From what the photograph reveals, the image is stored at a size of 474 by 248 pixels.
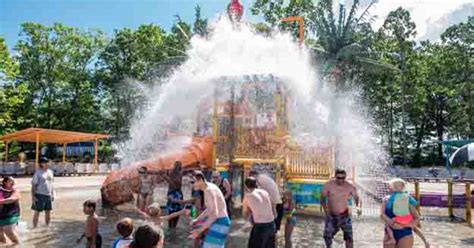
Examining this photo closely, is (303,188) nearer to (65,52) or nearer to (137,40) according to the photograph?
(137,40)

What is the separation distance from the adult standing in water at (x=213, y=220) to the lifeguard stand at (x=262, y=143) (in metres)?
6.86

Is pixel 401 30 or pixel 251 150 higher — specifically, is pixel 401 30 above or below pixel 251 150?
above

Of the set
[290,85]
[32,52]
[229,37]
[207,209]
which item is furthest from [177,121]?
[32,52]

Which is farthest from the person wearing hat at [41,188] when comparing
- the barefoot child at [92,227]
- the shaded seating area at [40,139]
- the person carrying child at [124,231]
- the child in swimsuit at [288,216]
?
the shaded seating area at [40,139]

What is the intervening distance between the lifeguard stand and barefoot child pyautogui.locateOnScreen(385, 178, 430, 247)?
6311 mm

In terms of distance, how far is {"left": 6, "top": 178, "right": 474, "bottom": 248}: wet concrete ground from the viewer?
9.58 m

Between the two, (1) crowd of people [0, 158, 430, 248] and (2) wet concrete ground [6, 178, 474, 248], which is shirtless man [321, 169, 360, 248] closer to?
(1) crowd of people [0, 158, 430, 248]

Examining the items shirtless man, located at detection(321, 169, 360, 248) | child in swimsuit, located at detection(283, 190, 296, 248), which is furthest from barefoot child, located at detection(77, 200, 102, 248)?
shirtless man, located at detection(321, 169, 360, 248)

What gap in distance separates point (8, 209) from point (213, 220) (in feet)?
13.7

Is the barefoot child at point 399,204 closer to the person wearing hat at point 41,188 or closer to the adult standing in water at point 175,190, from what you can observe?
the adult standing in water at point 175,190

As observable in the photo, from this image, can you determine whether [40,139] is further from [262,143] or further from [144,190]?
[144,190]

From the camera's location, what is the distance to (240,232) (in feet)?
35.8

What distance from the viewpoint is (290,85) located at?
15.1 m

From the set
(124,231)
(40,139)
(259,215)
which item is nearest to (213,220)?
(259,215)
